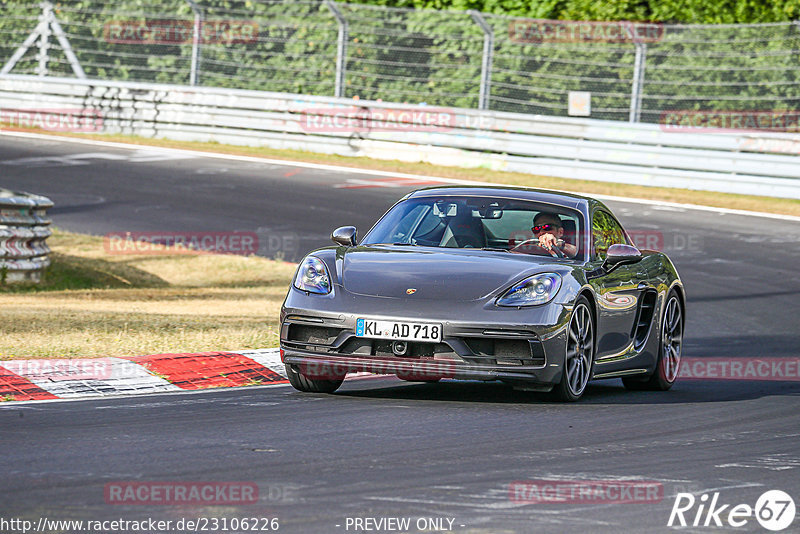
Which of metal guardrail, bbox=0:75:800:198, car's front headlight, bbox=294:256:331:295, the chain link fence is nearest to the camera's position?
car's front headlight, bbox=294:256:331:295

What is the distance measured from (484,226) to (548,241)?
417 mm

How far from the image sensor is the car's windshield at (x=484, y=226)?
8945mm

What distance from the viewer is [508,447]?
6738 millimetres

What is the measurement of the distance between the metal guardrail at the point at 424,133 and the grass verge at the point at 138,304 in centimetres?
839

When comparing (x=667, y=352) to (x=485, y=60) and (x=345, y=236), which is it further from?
(x=485, y=60)

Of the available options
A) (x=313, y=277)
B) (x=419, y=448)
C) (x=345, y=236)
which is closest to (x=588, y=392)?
(x=345, y=236)

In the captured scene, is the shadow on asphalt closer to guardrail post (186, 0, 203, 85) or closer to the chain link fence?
the chain link fence

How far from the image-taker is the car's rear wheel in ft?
26.8

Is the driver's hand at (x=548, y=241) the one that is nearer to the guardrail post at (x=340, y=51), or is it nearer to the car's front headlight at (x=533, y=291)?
the car's front headlight at (x=533, y=291)

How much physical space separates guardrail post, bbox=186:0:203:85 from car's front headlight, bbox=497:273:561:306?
64.6 feet

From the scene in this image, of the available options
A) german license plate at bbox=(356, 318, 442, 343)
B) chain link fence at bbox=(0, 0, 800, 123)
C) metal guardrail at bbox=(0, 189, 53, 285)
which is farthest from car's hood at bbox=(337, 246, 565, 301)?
chain link fence at bbox=(0, 0, 800, 123)

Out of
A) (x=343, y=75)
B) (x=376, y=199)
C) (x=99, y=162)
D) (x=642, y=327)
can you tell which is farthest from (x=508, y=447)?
(x=343, y=75)

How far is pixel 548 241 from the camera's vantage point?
8953 mm

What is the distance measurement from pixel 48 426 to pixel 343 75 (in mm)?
19572
